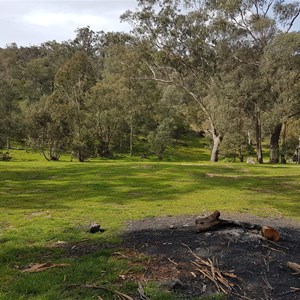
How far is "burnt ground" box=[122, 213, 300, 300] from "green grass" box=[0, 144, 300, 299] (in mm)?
520

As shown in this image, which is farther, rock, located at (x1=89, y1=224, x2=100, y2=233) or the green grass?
rock, located at (x1=89, y1=224, x2=100, y2=233)

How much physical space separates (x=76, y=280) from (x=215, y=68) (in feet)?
132

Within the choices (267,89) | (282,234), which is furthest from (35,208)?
(267,89)

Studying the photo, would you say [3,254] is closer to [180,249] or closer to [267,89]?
[180,249]

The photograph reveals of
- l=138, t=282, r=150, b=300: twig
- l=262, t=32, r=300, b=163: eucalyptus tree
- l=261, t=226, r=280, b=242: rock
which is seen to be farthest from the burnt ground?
l=262, t=32, r=300, b=163: eucalyptus tree

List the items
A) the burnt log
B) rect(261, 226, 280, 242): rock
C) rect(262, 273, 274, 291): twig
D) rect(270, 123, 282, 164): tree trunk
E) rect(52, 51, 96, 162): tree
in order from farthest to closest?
rect(52, 51, 96, 162): tree → rect(270, 123, 282, 164): tree trunk → the burnt log → rect(261, 226, 280, 242): rock → rect(262, 273, 274, 291): twig

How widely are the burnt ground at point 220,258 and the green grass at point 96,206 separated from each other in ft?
1.71

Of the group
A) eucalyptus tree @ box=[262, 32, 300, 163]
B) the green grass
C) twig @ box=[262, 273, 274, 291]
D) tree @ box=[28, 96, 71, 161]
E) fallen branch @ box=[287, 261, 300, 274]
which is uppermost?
eucalyptus tree @ box=[262, 32, 300, 163]

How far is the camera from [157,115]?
226ft

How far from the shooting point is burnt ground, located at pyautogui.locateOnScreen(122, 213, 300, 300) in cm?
642

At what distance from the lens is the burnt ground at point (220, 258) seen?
6418 mm

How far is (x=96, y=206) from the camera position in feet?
48.5

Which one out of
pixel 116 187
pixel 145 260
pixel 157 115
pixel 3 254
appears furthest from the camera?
pixel 157 115

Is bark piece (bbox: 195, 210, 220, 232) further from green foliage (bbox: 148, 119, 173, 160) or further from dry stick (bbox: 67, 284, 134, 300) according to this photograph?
green foliage (bbox: 148, 119, 173, 160)
